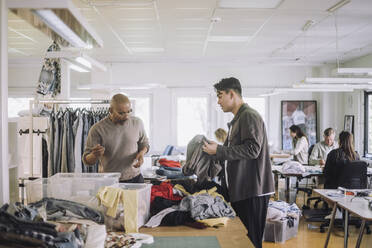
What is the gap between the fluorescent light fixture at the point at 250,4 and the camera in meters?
4.61

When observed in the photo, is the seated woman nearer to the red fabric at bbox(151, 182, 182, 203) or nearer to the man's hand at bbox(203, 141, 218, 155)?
the man's hand at bbox(203, 141, 218, 155)

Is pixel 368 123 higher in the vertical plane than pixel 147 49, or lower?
lower

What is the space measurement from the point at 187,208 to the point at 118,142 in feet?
3.64

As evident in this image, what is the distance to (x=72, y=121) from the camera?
4652mm

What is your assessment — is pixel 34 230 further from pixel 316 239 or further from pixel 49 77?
pixel 316 239

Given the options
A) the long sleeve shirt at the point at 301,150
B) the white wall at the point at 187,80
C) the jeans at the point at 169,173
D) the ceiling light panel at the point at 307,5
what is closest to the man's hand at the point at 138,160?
the jeans at the point at 169,173

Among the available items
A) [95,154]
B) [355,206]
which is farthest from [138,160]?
[355,206]

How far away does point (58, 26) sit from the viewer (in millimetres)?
1614

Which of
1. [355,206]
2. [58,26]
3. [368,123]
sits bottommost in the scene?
[355,206]

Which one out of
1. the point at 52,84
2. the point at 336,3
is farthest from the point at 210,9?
the point at 52,84

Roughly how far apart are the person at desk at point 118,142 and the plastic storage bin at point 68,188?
881 mm

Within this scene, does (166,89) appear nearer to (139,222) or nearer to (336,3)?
(336,3)

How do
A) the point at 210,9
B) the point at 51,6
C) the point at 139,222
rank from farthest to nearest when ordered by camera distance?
the point at 210,9
the point at 139,222
the point at 51,6

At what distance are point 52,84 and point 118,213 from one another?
10.4 ft
